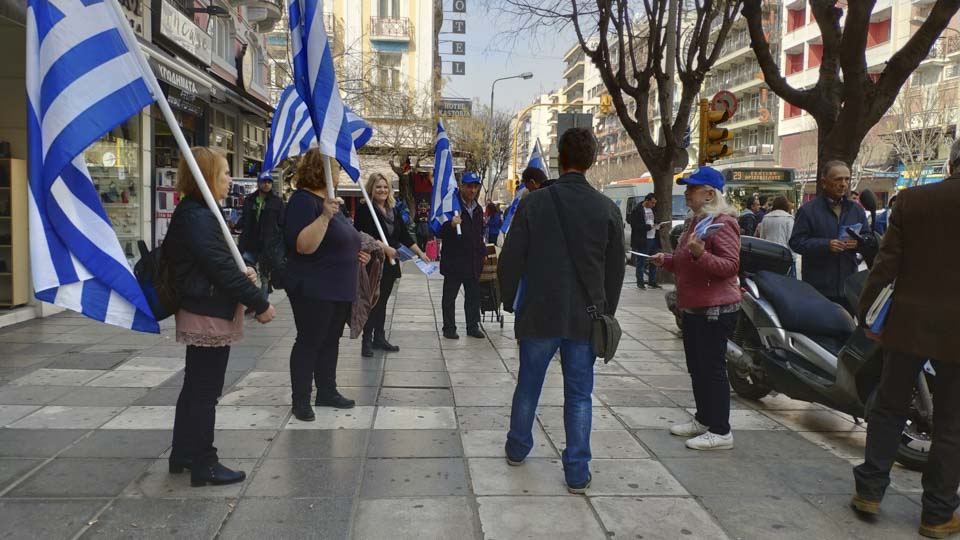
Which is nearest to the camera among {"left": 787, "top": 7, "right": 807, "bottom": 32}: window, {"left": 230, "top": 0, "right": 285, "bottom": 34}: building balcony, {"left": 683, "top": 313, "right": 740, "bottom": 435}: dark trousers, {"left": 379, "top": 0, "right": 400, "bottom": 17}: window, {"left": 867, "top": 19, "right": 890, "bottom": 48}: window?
{"left": 683, "top": 313, "right": 740, "bottom": 435}: dark trousers

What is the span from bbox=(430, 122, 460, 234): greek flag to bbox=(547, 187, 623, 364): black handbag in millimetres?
4704

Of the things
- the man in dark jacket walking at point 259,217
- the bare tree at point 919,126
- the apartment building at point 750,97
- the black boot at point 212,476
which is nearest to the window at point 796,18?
the apartment building at point 750,97

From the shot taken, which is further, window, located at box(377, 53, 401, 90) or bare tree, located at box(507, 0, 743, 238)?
window, located at box(377, 53, 401, 90)

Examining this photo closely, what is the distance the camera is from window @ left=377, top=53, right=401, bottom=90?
33.4 m

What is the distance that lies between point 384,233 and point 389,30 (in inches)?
1492

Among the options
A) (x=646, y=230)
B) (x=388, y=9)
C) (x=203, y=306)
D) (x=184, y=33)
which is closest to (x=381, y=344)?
(x=203, y=306)

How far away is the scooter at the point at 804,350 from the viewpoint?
177 inches

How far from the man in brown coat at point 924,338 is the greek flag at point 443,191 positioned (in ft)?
18.1

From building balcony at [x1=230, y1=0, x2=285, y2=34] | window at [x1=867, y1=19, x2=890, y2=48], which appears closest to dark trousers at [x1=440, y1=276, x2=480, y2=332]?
building balcony at [x1=230, y1=0, x2=285, y2=34]

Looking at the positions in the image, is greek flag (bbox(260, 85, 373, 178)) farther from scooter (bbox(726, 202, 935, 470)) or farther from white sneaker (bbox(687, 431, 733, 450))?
white sneaker (bbox(687, 431, 733, 450))

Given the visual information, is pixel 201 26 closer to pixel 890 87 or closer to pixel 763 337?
pixel 890 87

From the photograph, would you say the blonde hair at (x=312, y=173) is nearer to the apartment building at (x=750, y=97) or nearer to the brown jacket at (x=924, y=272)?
the brown jacket at (x=924, y=272)

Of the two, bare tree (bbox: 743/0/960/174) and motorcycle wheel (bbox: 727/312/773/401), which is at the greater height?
bare tree (bbox: 743/0/960/174)

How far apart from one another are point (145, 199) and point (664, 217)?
10028 mm
